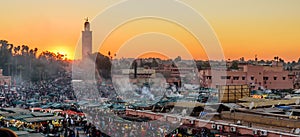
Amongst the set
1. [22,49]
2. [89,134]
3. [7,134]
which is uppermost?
[22,49]

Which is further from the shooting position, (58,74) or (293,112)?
(58,74)

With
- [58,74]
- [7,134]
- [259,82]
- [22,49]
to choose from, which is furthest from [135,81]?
[7,134]

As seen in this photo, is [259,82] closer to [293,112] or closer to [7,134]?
[293,112]

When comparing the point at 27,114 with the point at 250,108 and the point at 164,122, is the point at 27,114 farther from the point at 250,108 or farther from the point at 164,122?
the point at 250,108

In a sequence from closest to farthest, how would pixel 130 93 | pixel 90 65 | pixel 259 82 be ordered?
1. pixel 130 93
2. pixel 259 82
3. pixel 90 65

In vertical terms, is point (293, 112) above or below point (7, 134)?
below

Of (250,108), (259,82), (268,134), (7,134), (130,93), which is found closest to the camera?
(7,134)
